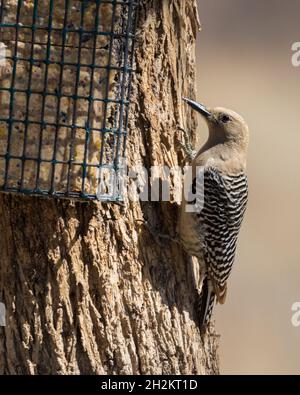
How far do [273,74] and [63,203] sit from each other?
8562 mm

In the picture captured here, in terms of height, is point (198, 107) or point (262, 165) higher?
point (262, 165)

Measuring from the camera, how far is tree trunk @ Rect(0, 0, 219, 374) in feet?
18.3

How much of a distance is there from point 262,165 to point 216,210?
231 inches

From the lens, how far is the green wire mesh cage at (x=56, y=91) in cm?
536

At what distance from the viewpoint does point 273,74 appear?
45.2 feet

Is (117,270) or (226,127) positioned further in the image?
(226,127)

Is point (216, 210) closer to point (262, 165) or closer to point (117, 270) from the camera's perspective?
point (117, 270)

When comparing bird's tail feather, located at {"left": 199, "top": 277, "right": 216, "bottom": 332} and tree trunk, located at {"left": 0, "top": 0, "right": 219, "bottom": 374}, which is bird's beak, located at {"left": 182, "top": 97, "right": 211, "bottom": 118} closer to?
tree trunk, located at {"left": 0, "top": 0, "right": 219, "bottom": 374}

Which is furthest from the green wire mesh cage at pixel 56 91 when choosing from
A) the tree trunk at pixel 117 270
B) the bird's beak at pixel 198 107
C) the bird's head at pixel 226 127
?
the bird's head at pixel 226 127

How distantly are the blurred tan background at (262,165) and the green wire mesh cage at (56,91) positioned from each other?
14.5ft

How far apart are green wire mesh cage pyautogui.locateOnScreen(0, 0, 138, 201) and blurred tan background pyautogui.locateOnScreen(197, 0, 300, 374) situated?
14.5 ft

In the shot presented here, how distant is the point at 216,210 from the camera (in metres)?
6.34

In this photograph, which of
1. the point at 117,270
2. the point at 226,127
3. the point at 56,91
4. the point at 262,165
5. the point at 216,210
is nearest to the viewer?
the point at 56,91

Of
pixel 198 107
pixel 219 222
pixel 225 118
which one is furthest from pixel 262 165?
pixel 198 107
